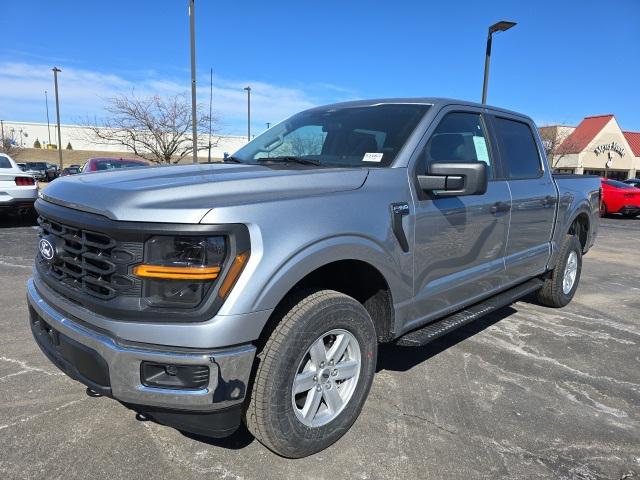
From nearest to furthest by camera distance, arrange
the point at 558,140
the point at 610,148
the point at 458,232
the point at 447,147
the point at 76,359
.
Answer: the point at 76,359, the point at 458,232, the point at 447,147, the point at 558,140, the point at 610,148

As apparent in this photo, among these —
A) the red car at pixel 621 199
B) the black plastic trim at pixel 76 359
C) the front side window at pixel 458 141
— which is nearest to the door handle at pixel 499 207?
the front side window at pixel 458 141

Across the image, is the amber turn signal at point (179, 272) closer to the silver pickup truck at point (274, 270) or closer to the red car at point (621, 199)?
the silver pickup truck at point (274, 270)

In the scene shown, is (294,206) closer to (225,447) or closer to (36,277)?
(225,447)

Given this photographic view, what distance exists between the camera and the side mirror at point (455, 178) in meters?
2.68

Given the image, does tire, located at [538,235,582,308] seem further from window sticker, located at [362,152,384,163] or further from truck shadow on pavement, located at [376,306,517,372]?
window sticker, located at [362,152,384,163]

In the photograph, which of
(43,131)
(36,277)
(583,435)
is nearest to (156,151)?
(36,277)

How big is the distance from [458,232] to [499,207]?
0.64 meters

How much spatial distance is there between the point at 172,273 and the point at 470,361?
2.73 meters

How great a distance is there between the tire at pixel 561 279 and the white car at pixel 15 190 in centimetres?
948

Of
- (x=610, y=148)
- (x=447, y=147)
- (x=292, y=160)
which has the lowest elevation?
(x=292, y=160)

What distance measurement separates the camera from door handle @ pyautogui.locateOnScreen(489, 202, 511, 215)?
138 inches

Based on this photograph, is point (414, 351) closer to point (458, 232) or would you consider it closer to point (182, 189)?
point (458, 232)

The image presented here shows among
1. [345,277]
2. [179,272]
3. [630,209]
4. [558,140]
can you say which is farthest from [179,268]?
[558,140]

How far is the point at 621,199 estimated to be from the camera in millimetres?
17703
